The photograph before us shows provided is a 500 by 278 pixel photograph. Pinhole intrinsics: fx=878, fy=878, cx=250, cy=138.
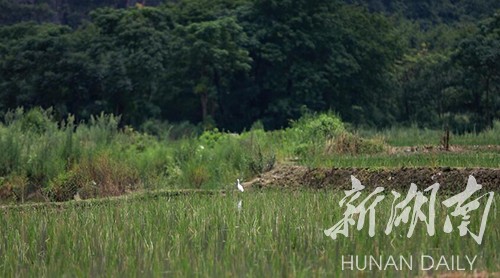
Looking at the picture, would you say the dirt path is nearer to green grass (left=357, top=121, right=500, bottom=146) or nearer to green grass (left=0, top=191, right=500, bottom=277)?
green grass (left=0, top=191, right=500, bottom=277)

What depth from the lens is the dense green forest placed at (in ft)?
119

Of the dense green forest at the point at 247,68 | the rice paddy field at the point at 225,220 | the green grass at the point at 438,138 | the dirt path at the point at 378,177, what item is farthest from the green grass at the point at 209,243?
the dense green forest at the point at 247,68

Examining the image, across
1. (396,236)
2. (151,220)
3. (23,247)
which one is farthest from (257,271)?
(151,220)

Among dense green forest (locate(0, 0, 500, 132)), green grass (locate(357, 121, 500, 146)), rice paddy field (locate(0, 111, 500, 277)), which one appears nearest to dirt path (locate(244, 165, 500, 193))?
rice paddy field (locate(0, 111, 500, 277))

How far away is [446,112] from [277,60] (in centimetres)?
814

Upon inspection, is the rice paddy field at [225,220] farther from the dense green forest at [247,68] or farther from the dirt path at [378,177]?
the dense green forest at [247,68]

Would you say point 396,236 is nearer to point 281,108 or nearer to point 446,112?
point 281,108

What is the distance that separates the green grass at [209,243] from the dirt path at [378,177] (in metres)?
3.07

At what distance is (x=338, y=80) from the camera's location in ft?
128

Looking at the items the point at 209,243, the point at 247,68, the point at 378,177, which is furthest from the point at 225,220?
the point at 247,68

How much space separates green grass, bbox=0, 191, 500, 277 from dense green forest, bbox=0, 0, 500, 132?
26162mm

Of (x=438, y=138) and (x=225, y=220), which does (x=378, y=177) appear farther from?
(x=438, y=138)

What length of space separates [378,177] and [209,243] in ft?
20.4

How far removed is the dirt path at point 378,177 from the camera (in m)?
11.3
